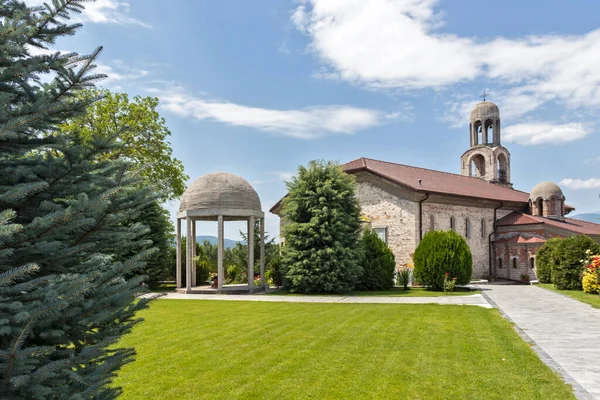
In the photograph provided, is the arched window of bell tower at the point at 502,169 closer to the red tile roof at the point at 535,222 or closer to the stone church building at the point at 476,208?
the stone church building at the point at 476,208

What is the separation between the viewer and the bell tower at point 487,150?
38688mm

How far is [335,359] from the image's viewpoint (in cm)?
809

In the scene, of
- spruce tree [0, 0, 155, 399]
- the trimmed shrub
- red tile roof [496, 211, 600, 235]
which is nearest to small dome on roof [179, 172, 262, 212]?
the trimmed shrub

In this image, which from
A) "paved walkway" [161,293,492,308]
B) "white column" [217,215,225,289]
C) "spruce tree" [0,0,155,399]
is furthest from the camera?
"white column" [217,215,225,289]

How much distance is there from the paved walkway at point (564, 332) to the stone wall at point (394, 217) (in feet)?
24.7

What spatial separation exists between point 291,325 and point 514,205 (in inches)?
1103

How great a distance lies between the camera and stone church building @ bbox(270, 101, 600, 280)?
26.2 m

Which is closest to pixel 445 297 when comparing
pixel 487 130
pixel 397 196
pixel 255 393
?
pixel 397 196

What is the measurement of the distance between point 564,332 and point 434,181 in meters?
20.6

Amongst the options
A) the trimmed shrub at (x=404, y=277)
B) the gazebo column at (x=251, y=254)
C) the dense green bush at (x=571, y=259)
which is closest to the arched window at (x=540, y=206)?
the dense green bush at (x=571, y=259)

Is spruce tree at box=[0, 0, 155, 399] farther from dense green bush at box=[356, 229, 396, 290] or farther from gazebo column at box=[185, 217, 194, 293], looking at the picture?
dense green bush at box=[356, 229, 396, 290]

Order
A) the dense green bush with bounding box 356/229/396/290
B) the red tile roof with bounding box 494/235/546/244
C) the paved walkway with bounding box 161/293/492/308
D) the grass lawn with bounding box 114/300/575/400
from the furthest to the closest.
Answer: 1. the red tile roof with bounding box 494/235/546/244
2. the dense green bush with bounding box 356/229/396/290
3. the paved walkway with bounding box 161/293/492/308
4. the grass lawn with bounding box 114/300/575/400

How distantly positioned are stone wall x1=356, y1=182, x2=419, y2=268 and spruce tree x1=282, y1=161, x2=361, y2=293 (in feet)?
12.7

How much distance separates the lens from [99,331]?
3.28 metres
